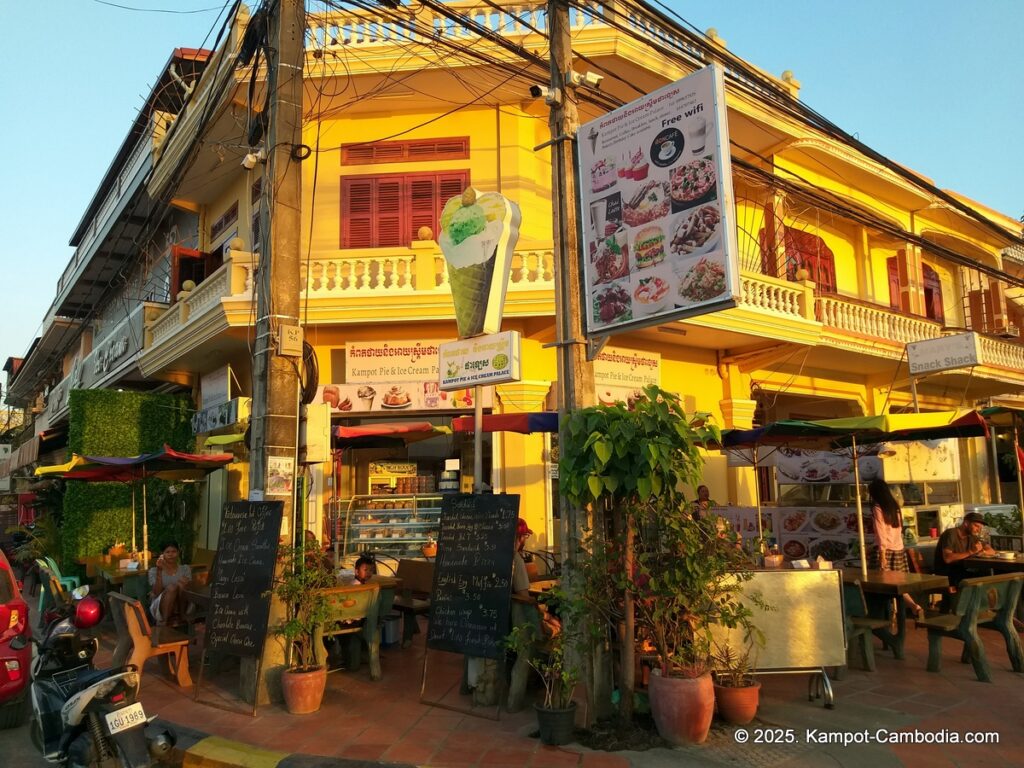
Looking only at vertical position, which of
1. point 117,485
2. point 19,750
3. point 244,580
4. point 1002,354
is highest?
point 1002,354

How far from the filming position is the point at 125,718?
4.54 meters

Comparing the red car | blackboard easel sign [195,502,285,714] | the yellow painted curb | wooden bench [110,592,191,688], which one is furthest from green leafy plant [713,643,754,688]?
the red car

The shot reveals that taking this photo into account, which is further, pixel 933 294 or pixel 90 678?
pixel 933 294

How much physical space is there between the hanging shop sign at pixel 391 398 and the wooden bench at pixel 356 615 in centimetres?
487

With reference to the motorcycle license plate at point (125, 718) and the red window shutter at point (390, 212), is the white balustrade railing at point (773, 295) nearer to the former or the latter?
the red window shutter at point (390, 212)

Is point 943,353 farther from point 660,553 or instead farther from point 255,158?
point 255,158

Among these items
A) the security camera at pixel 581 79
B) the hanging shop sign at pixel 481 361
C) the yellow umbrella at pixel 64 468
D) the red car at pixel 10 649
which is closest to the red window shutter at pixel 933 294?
the security camera at pixel 581 79

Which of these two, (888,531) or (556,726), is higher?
(888,531)

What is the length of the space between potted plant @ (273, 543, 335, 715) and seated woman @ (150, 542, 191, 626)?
253 centimetres

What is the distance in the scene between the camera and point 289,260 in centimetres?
730

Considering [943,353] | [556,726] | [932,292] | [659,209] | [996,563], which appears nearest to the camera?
[556,726]

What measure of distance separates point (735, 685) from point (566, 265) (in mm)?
3545

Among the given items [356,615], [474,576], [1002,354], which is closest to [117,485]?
[356,615]

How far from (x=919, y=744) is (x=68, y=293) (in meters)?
24.3
